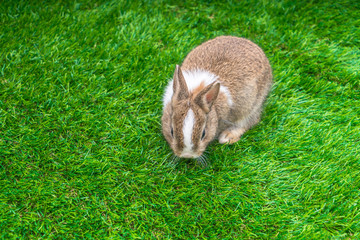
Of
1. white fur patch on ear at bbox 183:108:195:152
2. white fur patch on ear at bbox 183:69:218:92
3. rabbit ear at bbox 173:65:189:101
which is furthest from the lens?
white fur patch on ear at bbox 183:69:218:92

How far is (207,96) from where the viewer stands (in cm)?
337

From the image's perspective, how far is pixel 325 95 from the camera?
14.5 ft

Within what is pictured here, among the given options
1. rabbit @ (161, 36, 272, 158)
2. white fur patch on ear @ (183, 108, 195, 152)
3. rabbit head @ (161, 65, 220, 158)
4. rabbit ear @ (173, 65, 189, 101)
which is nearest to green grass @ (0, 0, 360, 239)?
rabbit @ (161, 36, 272, 158)

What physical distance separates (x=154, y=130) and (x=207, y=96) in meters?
0.91

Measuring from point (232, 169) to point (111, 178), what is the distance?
1287mm

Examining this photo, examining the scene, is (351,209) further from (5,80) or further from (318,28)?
(5,80)

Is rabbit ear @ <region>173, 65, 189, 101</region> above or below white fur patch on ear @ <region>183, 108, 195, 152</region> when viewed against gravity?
above

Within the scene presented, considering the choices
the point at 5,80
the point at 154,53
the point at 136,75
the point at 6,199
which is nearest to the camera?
the point at 6,199

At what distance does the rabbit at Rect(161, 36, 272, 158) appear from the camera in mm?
3309

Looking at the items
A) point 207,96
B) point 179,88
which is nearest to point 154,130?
point 179,88

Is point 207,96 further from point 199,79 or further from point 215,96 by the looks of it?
point 199,79

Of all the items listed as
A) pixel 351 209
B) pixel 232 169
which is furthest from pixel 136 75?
pixel 351 209

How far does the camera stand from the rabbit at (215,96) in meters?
3.31

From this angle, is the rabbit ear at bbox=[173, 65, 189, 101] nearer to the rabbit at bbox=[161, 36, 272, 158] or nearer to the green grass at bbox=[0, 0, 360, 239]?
the rabbit at bbox=[161, 36, 272, 158]
